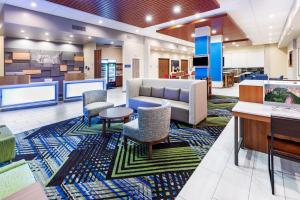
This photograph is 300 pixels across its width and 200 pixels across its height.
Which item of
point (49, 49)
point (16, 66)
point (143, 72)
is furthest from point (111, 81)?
point (16, 66)

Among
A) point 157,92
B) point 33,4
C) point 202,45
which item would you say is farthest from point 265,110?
point 33,4

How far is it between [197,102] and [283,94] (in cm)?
170

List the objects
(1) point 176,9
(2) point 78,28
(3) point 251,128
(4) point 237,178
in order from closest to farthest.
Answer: (4) point 237,178 < (3) point 251,128 < (1) point 176,9 < (2) point 78,28

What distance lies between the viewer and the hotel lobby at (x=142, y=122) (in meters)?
2.05

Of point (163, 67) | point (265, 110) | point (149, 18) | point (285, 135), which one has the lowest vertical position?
point (285, 135)

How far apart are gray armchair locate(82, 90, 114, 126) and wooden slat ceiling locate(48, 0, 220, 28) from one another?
8.26 feet

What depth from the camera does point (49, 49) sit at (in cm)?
937

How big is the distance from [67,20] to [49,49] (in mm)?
3008

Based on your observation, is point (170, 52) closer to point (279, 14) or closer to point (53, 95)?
point (279, 14)

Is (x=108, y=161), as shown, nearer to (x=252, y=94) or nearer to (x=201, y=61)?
(x=252, y=94)

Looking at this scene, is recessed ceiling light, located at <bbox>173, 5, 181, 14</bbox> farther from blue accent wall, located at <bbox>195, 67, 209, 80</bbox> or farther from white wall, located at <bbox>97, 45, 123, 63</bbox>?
white wall, located at <bbox>97, 45, 123, 63</bbox>

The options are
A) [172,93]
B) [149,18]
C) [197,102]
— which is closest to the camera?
[197,102]

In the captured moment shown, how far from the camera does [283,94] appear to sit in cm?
255

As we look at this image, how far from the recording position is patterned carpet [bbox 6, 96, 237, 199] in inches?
82.0
